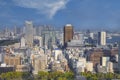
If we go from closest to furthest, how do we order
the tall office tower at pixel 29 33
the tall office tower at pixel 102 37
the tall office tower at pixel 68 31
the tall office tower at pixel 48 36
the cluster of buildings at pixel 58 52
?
the cluster of buildings at pixel 58 52
the tall office tower at pixel 29 33
the tall office tower at pixel 48 36
the tall office tower at pixel 68 31
the tall office tower at pixel 102 37

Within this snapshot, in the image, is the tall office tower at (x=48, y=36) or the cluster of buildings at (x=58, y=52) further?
the tall office tower at (x=48, y=36)

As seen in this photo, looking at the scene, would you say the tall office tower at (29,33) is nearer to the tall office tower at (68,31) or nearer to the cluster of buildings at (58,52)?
the cluster of buildings at (58,52)

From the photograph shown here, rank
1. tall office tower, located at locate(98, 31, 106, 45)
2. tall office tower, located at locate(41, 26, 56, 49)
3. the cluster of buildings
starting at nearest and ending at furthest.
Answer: the cluster of buildings < tall office tower, located at locate(41, 26, 56, 49) < tall office tower, located at locate(98, 31, 106, 45)

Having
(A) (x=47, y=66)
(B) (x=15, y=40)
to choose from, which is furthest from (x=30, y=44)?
(A) (x=47, y=66)

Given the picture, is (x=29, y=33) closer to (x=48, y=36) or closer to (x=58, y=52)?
(x=48, y=36)

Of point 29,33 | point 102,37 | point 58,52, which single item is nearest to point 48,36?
point 29,33

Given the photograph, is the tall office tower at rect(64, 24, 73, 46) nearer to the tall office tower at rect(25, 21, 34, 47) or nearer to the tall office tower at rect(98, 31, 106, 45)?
the tall office tower at rect(98, 31, 106, 45)

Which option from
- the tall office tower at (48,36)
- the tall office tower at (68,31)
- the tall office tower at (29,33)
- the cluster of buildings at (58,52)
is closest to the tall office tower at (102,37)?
the cluster of buildings at (58,52)

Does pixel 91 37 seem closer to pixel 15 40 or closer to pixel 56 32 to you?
pixel 56 32

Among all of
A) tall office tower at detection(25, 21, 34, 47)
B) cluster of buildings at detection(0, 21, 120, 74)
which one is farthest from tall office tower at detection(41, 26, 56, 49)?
tall office tower at detection(25, 21, 34, 47)
